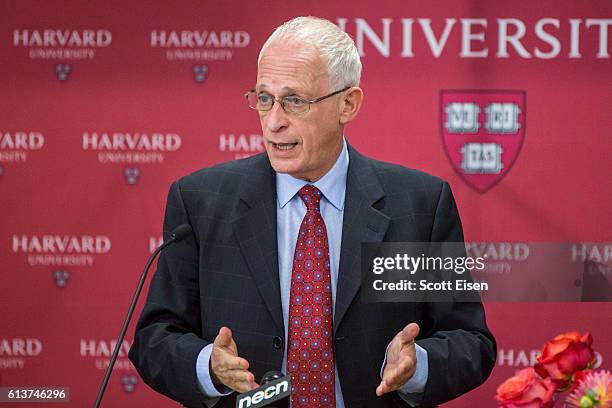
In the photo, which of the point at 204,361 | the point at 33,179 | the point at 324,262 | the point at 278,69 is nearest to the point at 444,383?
the point at 324,262

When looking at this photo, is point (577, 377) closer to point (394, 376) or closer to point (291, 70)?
point (394, 376)

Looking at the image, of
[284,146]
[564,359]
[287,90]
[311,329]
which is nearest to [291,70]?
[287,90]

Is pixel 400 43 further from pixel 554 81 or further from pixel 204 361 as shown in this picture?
pixel 204 361

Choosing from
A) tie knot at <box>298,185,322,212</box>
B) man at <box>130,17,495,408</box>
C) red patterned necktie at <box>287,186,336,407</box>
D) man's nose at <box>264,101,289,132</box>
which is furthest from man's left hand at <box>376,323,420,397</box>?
man's nose at <box>264,101,289,132</box>

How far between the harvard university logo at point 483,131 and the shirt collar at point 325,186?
47.0 inches

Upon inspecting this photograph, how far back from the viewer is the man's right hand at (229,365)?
1767 mm

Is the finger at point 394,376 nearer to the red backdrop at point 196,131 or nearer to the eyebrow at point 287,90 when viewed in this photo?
the eyebrow at point 287,90

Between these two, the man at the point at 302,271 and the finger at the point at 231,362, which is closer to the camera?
the finger at the point at 231,362

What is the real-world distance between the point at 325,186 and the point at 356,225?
0.39ft

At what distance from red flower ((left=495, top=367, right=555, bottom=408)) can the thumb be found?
2.05ft

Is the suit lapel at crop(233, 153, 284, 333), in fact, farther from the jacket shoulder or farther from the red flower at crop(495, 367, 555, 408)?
the red flower at crop(495, 367, 555, 408)

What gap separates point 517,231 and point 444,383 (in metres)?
1.38

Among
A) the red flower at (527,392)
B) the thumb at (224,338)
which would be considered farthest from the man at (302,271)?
the red flower at (527,392)

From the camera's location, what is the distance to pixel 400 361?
178 centimetres
